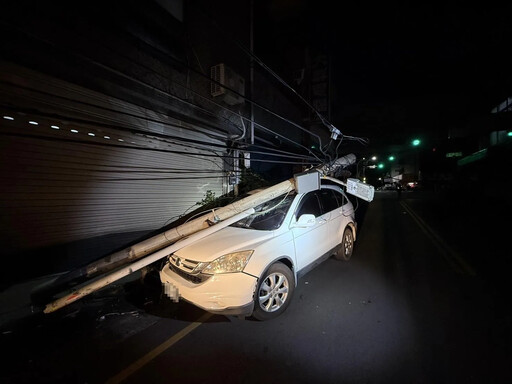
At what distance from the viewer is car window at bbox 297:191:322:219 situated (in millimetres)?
4355

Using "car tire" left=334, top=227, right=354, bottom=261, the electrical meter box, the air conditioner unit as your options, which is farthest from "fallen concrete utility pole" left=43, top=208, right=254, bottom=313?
the air conditioner unit

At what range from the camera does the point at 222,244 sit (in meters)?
3.36

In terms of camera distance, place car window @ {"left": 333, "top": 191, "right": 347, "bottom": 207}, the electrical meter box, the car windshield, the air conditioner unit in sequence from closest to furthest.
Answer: the car windshield → the electrical meter box → car window @ {"left": 333, "top": 191, "right": 347, "bottom": 207} → the air conditioner unit

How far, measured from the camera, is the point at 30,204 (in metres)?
4.11

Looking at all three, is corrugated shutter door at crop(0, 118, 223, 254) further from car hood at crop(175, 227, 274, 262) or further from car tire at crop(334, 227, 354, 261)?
car tire at crop(334, 227, 354, 261)

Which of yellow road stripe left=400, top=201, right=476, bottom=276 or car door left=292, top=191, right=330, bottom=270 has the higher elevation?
car door left=292, top=191, right=330, bottom=270

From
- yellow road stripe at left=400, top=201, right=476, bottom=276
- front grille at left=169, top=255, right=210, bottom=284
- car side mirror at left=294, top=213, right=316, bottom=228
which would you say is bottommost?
yellow road stripe at left=400, top=201, right=476, bottom=276

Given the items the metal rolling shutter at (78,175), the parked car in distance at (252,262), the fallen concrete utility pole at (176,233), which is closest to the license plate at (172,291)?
the parked car in distance at (252,262)

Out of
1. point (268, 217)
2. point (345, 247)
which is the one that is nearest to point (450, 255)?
point (345, 247)

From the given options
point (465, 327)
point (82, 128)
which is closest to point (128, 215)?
point (82, 128)

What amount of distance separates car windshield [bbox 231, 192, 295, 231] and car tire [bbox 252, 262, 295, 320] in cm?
66

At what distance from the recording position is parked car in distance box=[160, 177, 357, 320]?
2986 millimetres

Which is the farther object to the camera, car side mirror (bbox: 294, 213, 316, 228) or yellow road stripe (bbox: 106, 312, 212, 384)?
car side mirror (bbox: 294, 213, 316, 228)

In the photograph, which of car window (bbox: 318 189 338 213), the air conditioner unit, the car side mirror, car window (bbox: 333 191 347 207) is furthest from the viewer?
the air conditioner unit
